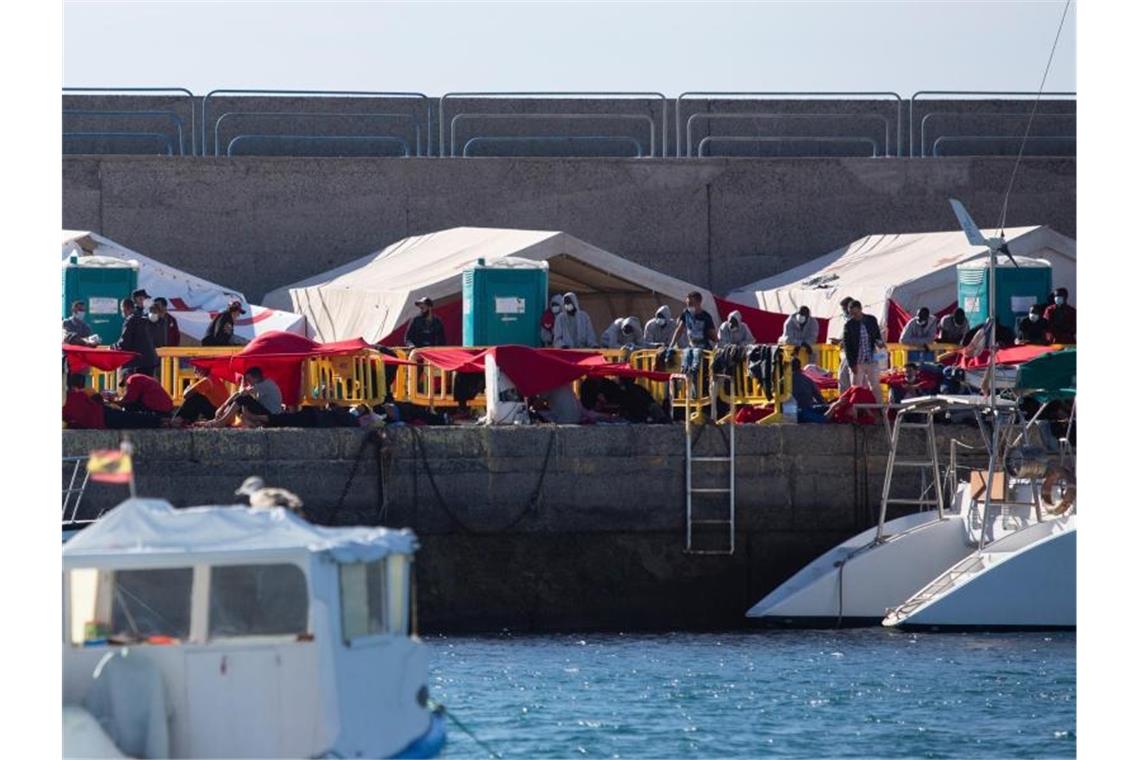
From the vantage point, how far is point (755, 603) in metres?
19.5

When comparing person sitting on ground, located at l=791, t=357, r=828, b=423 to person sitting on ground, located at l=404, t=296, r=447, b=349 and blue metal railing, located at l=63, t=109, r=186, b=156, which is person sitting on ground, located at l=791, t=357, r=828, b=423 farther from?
blue metal railing, located at l=63, t=109, r=186, b=156

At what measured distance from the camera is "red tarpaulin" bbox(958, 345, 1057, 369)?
20375 mm

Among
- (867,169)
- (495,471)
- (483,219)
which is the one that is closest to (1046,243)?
(867,169)

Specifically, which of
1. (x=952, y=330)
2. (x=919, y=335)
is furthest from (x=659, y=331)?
(x=952, y=330)

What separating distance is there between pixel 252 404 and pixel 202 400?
631mm

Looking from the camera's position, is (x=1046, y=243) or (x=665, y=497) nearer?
(x=665, y=497)

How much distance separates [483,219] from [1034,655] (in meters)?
10.6

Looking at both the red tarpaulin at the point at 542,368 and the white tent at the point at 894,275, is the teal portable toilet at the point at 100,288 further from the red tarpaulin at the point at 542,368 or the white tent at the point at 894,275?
the white tent at the point at 894,275

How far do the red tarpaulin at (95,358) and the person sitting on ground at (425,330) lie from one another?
8.87 feet

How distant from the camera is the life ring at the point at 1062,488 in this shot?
18453 millimetres

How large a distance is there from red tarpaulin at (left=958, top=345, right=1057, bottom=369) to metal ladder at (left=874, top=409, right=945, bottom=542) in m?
0.88

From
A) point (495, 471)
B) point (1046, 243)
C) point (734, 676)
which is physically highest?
point (1046, 243)

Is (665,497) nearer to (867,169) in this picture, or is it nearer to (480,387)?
(480,387)

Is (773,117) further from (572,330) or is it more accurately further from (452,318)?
(572,330)
